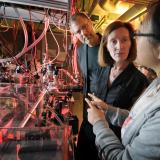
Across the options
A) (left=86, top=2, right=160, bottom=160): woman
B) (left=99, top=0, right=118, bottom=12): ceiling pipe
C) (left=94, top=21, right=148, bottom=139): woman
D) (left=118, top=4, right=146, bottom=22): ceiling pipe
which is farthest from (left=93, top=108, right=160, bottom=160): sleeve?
(left=118, top=4, right=146, bottom=22): ceiling pipe

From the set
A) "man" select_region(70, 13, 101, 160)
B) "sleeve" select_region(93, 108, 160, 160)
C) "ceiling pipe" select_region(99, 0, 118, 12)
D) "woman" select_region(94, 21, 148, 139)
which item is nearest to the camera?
"sleeve" select_region(93, 108, 160, 160)

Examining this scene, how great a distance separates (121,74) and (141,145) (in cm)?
90

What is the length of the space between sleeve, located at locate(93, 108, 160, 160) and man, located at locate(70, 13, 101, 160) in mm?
922

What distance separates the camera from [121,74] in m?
1.49

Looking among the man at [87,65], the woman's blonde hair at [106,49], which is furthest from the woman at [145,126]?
the man at [87,65]

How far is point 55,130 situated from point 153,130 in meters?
0.54

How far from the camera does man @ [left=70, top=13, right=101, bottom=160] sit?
5.67 ft

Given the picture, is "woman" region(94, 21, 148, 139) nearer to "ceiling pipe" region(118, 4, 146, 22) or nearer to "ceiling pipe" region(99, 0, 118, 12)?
"ceiling pipe" region(99, 0, 118, 12)

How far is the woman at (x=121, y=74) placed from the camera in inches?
57.8

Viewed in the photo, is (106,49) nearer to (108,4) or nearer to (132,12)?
(108,4)

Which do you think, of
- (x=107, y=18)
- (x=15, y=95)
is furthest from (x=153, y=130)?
(x=107, y=18)

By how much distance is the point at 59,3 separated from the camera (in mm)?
1618

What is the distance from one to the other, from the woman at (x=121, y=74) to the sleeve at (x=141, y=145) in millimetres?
700

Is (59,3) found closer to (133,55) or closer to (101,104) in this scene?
(133,55)
